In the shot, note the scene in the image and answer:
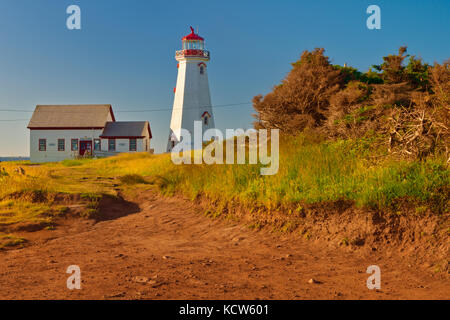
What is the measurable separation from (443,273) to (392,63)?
32.3 ft

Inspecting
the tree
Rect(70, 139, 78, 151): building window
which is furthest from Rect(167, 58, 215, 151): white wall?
the tree

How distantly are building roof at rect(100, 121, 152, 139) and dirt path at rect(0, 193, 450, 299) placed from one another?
35968 mm

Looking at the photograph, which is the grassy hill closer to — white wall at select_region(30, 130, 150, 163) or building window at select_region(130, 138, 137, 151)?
building window at select_region(130, 138, 137, 151)

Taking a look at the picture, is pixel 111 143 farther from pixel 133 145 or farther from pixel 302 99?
pixel 302 99

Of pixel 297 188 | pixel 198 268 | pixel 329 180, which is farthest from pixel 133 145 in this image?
pixel 198 268

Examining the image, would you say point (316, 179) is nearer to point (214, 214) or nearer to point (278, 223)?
point (278, 223)

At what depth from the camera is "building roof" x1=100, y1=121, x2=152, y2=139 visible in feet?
143

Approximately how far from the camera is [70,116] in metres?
45.6

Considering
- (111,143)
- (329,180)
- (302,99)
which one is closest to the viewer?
(329,180)

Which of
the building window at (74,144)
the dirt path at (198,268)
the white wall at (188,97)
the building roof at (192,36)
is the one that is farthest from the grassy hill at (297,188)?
the building window at (74,144)

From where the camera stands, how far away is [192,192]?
10.9 metres

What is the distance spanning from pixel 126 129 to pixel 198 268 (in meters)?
40.5

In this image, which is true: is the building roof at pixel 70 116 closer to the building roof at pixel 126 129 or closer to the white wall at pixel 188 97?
the building roof at pixel 126 129

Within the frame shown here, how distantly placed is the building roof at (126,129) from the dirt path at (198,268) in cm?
3597
